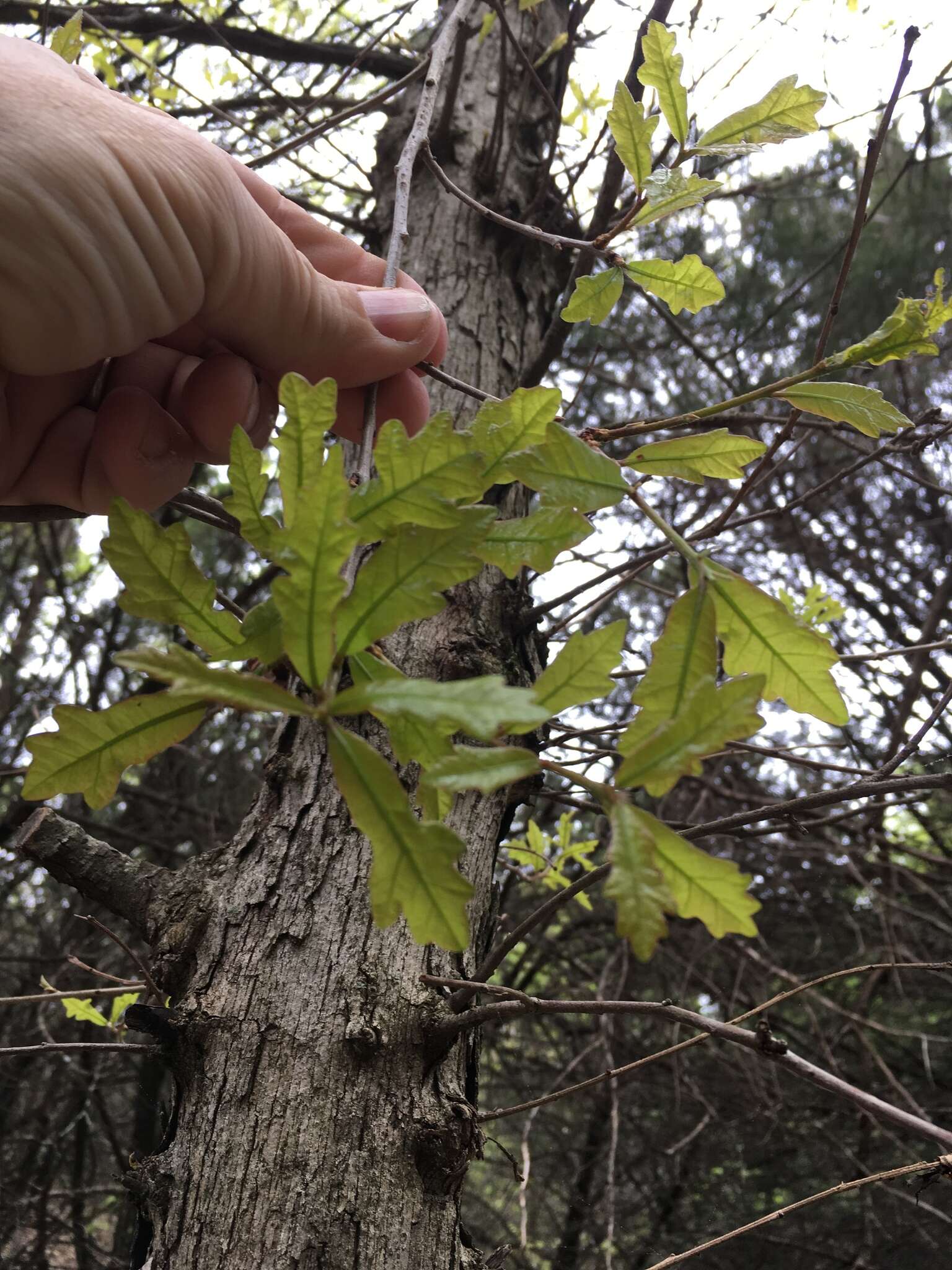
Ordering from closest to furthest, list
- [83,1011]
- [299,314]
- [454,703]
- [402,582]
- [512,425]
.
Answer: [454,703], [402,582], [512,425], [299,314], [83,1011]

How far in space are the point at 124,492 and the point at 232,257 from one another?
312mm

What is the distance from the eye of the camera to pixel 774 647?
2.24 feet

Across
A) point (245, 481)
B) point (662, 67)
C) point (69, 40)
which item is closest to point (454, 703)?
point (245, 481)

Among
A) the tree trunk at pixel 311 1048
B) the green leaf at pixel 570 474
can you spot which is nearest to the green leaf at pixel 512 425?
the green leaf at pixel 570 474

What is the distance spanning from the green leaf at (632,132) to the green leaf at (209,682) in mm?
637

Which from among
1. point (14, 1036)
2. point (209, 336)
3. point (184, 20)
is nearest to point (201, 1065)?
point (209, 336)

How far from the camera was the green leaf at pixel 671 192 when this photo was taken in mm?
812

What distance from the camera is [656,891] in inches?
18.5

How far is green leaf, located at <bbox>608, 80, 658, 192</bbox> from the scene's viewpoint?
840 millimetres

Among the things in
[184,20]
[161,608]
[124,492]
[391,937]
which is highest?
[184,20]

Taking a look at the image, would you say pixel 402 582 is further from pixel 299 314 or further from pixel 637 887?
pixel 299 314

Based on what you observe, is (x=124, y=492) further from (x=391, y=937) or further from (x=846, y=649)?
(x=846, y=649)

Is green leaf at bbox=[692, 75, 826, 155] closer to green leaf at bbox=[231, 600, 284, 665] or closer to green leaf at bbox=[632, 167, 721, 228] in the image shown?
green leaf at bbox=[632, 167, 721, 228]

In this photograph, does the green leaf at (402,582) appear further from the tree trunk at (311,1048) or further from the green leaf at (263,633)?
the tree trunk at (311,1048)
